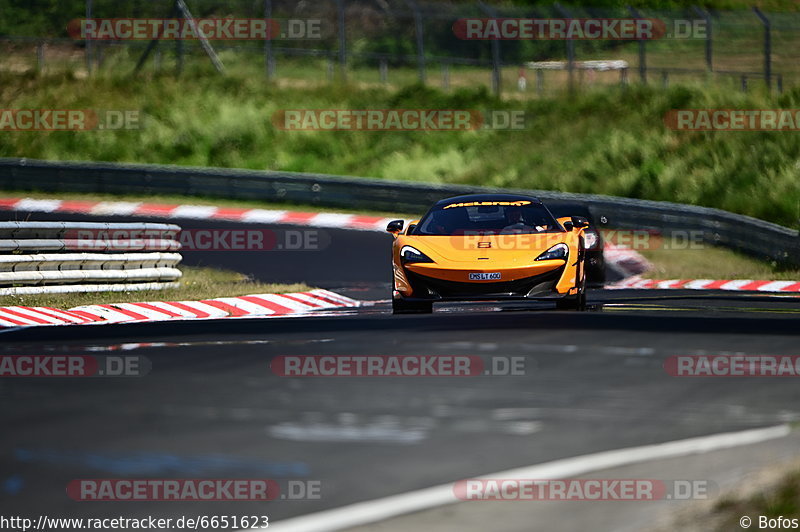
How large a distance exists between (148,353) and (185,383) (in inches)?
58.9

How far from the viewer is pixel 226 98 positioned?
132ft

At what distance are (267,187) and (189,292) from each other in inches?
545

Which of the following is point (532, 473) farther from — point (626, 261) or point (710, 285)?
point (626, 261)

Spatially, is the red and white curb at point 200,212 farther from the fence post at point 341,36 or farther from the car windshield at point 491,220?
the car windshield at point 491,220

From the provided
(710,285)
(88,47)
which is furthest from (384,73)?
(710,285)

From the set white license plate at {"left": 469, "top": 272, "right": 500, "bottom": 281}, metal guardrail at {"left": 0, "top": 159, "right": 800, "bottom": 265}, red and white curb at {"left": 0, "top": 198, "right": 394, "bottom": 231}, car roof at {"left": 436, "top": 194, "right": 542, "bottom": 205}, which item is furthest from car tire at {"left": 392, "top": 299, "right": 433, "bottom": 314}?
red and white curb at {"left": 0, "top": 198, "right": 394, "bottom": 231}

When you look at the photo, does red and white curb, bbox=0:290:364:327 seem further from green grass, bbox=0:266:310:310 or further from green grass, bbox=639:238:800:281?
green grass, bbox=639:238:800:281

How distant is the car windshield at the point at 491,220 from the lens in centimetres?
1444

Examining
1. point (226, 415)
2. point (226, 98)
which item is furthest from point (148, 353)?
point (226, 98)

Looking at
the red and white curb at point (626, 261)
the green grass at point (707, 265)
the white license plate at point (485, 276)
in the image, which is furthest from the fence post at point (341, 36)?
the white license plate at point (485, 276)

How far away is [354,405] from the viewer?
7863 mm

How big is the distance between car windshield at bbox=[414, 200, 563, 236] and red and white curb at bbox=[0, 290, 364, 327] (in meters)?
2.03

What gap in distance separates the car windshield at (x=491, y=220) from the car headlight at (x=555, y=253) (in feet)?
1.64

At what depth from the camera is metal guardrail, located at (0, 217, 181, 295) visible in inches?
615
